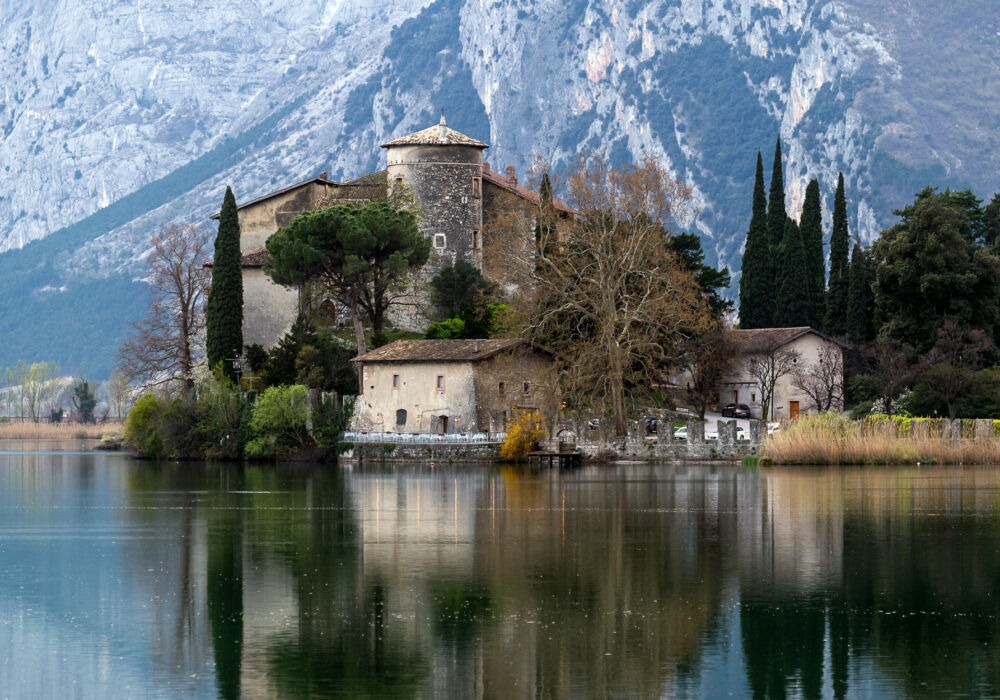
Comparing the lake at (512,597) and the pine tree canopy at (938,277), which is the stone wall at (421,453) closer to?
the pine tree canopy at (938,277)

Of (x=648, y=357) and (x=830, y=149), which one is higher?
(x=830, y=149)

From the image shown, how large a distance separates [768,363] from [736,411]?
10.7 ft

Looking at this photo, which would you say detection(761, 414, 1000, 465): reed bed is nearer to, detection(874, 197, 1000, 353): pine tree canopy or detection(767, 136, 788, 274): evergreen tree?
detection(874, 197, 1000, 353): pine tree canopy

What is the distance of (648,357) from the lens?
61.6 m

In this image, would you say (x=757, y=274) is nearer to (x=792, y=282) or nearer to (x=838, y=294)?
(x=792, y=282)

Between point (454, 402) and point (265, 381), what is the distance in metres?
11.4

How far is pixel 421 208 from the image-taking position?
3223 inches

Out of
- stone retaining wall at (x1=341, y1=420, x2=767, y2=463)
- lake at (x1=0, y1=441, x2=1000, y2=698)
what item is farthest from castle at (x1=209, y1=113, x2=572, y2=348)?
lake at (x1=0, y1=441, x2=1000, y2=698)

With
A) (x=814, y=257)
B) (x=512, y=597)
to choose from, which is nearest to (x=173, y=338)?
(x=814, y=257)

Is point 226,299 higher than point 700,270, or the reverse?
point 700,270

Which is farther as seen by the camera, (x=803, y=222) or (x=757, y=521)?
(x=803, y=222)

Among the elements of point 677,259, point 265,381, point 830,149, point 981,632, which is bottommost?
point 981,632

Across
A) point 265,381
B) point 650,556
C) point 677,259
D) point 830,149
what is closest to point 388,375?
point 265,381

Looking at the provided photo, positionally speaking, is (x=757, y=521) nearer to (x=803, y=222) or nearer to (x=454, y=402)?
(x=454, y=402)
